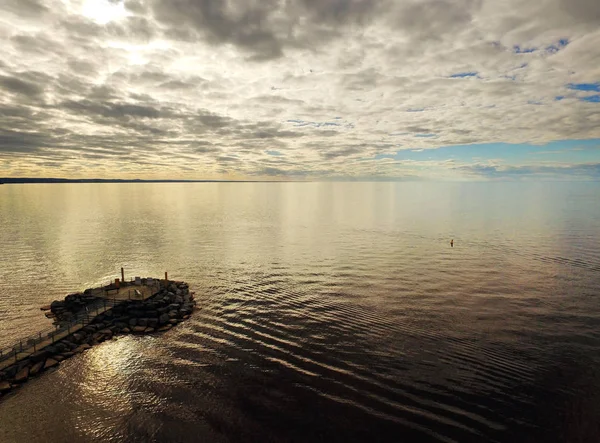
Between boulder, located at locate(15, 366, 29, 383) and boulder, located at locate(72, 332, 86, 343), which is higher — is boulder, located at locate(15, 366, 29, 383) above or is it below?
below

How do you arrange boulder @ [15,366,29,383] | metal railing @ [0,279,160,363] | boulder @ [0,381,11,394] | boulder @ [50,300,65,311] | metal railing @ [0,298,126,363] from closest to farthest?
1. boulder @ [0,381,11,394]
2. boulder @ [15,366,29,383]
3. metal railing @ [0,298,126,363]
4. metal railing @ [0,279,160,363]
5. boulder @ [50,300,65,311]

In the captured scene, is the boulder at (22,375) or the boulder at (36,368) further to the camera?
the boulder at (36,368)

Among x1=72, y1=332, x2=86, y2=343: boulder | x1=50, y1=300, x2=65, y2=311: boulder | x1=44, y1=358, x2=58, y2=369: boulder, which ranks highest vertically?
x1=50, y1=300, x2=65, y2=311: boulder

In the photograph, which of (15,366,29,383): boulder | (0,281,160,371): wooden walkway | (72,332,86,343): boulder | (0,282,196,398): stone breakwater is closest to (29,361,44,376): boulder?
(0,282,196,398): stone breakwater

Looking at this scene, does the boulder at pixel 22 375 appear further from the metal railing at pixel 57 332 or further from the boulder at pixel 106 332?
the boulder at pixel 106 332

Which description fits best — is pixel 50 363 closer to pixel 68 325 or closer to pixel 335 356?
pixel 68 325

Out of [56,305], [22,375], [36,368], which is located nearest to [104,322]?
[36,368]

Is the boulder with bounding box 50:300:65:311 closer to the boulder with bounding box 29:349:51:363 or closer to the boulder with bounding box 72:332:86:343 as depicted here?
the boulder with bounding box 72:332:86:343

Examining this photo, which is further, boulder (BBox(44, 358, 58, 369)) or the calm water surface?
boulder (BBox(44, 358, 58, 369))

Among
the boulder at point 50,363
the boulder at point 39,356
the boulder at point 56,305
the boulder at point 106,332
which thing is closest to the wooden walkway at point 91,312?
the boulder at point 39,356
